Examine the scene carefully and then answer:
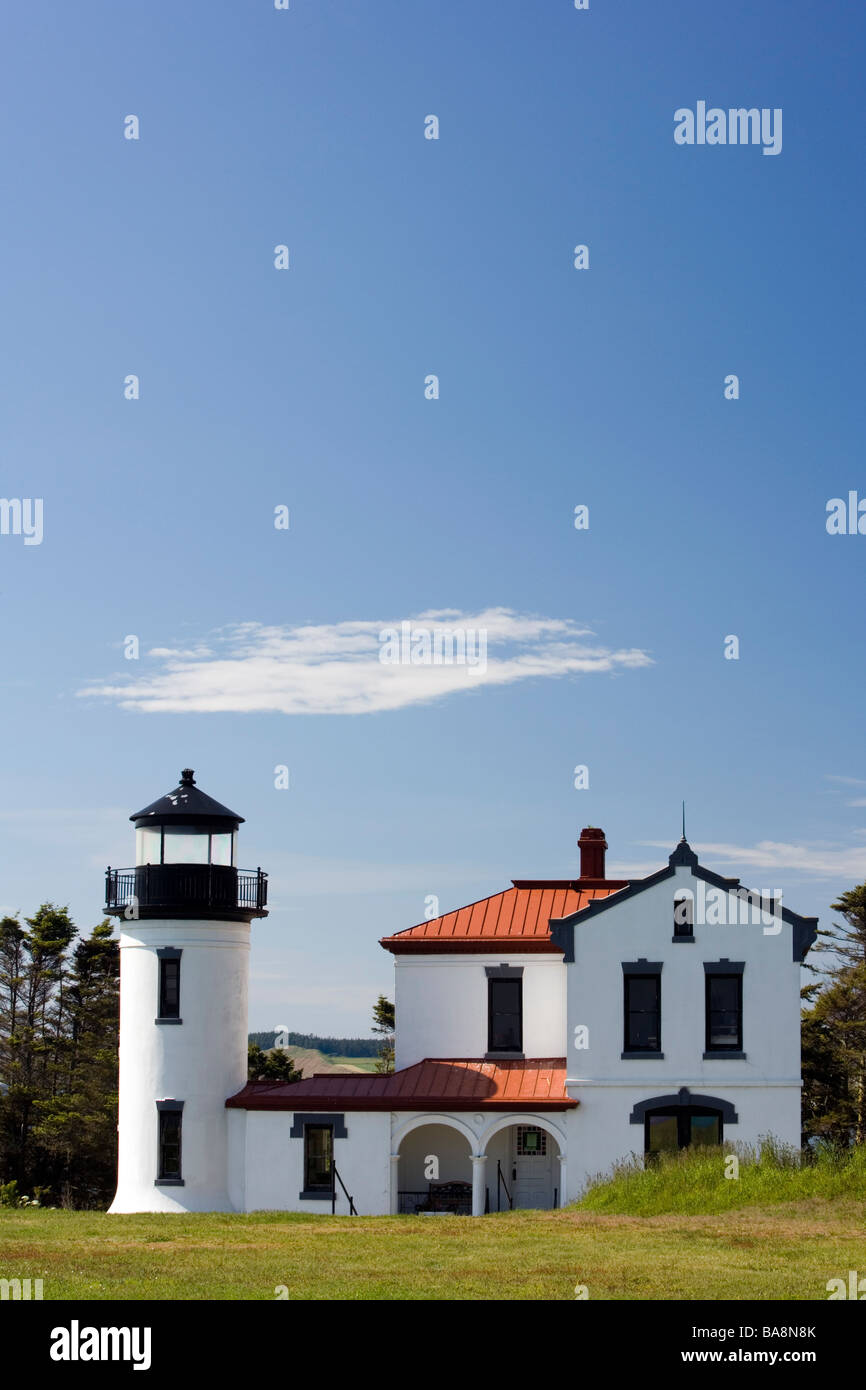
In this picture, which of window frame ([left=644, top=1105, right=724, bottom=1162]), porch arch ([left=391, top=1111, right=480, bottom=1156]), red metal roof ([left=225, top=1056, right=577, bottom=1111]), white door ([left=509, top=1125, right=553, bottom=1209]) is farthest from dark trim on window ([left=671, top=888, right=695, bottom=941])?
porch arch ([left=391, top=1111, right=480, bottom=1156])

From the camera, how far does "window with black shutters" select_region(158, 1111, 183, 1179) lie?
105ft

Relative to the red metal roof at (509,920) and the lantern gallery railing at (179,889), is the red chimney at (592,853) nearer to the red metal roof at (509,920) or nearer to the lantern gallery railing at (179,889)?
the red metal roof at (509,920)

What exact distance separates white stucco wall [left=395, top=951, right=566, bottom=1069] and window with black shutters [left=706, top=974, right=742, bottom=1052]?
3.73m

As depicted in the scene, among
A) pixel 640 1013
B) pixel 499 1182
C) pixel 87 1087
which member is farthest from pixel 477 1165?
pixel 87 1087

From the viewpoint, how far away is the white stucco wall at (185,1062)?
31.9 m

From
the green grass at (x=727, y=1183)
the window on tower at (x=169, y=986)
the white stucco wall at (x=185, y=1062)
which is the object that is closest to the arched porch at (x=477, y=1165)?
the green grass at (x=727, y=1183)

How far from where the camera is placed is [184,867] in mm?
32719

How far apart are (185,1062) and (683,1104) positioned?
10.3 meters

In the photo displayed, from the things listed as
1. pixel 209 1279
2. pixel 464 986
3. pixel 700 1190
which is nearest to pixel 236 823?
pixel 464 986

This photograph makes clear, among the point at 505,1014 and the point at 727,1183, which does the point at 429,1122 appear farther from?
the point at 727,1183

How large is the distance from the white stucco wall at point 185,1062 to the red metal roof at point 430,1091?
2.57ft

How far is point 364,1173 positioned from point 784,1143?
8.42 metres

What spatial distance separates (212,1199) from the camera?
31891mm
